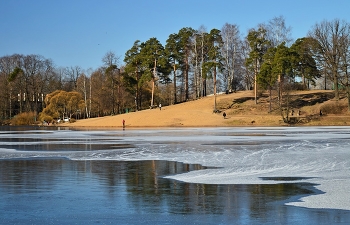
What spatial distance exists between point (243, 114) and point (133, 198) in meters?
62.1

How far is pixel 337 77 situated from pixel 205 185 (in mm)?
61845

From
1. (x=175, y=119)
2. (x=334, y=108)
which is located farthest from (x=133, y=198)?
(x=334, y=108)

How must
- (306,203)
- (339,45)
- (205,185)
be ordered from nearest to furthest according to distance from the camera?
(306,203), (205,185), (339,45)

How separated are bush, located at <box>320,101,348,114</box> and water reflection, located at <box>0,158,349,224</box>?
180ft

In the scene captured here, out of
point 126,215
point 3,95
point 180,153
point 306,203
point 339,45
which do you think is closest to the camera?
point 126,215

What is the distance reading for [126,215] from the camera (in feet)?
31.2

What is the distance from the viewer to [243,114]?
237ft

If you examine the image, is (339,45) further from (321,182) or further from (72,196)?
(72,196)

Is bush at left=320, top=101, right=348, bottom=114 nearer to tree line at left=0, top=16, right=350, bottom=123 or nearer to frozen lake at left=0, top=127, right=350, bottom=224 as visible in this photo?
tree line at left=0, top=16, right=350, bottom=123

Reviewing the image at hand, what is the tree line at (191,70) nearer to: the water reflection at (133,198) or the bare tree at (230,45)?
the bare tree at (230,45)

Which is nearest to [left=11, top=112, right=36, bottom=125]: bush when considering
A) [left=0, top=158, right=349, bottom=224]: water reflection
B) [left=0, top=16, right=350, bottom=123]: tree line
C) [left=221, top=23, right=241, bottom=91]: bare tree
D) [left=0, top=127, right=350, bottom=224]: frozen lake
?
[left=0, top=16, right=350, bottom=123]: tree line

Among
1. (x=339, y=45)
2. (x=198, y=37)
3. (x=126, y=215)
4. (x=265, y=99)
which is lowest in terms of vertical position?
(x=126, y=215)

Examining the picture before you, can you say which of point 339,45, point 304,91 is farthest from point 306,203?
point 304,91

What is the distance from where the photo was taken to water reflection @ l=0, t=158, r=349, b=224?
938cm
